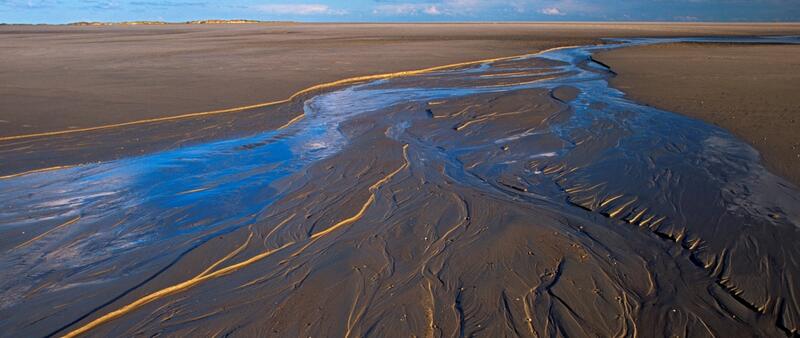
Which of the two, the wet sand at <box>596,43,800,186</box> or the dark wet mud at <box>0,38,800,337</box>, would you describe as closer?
the dark wet mud at <box>0,38,800,337</box>

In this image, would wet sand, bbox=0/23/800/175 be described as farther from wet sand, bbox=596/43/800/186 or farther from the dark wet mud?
wet sand, bbox=596/43/800/186

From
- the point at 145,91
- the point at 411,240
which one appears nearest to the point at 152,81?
the point at 145,91

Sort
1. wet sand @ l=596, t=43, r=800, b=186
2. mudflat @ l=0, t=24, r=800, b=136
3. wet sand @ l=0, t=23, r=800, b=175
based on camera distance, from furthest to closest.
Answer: mudflat @ l=0, t=24, r=800, b=136
wet sand @ l=0, t=23, r=800, b=175
wet sand @ l=596, t=43, r=800, b=186

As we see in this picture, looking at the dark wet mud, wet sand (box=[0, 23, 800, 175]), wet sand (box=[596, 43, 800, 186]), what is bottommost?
wet sand (box=[596, 43, 800, 186])

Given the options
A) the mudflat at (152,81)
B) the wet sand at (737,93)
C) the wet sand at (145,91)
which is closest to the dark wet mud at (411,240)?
the wet sand at (737,93)

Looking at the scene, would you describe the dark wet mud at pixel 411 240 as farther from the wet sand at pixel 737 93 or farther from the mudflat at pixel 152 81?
the mudflat at pixel 152 81

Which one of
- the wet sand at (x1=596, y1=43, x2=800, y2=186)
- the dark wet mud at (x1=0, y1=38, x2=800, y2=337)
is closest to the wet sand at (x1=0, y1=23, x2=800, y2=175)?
the dark wet mud at (x1=0, y1=38, x2=800, y2=337)

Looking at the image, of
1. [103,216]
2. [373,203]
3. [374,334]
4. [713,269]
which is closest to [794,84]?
[713,269]

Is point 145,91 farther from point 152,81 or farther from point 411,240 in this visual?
point 411,240
